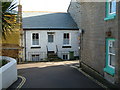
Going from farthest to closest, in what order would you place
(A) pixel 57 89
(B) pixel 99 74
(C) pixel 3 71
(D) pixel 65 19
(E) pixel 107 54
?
(D) pixel 65 19, (B) pixel 99 74, (E) pixel 107 54, (A) pixel 57 89, (C) pixel 3 71

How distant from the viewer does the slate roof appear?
24197 mm

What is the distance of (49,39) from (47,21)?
106 inches

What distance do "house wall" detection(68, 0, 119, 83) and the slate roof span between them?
9.72 metres

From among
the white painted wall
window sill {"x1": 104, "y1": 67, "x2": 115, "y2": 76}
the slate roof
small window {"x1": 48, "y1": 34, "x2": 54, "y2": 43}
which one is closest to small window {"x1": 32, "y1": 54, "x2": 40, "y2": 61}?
small window {"x1": 48, "y1": 34, "x2": 54, "y2": 43}

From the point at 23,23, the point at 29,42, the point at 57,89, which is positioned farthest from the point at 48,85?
the point at 23,23

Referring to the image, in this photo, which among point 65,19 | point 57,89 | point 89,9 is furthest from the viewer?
point 65,19

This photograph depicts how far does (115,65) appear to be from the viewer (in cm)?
904

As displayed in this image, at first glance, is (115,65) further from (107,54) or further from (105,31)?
(105,31)

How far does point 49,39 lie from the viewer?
24422 millimetres

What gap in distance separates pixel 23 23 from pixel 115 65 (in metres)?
17.4

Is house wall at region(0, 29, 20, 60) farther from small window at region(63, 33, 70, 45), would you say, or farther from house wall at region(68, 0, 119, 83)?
house wall at region(68, 0, 119, 83)

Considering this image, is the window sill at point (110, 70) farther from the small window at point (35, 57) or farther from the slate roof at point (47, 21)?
the slate roof at point (47, 21)

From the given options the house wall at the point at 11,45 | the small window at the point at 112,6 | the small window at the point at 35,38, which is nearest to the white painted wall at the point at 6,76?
the small window at the point at 112,6

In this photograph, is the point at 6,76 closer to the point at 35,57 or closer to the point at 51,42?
the point at 35,57
